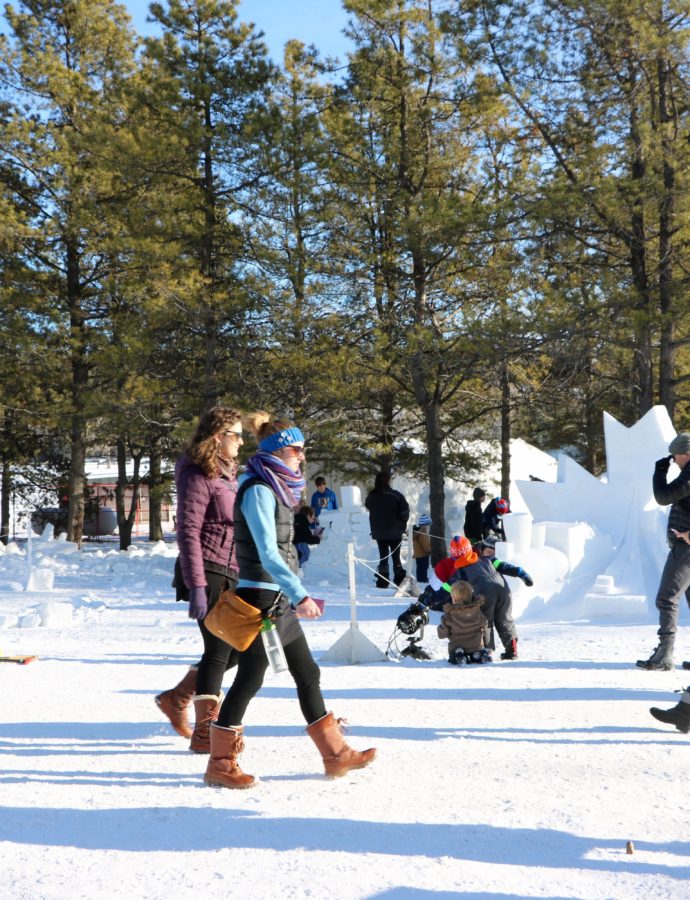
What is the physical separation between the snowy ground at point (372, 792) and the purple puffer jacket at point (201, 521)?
95 centimetres

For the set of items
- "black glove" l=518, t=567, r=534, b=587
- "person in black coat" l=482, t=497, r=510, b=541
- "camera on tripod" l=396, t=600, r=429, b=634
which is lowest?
"camera on tripod" l=396, t=600, r=429, b=634

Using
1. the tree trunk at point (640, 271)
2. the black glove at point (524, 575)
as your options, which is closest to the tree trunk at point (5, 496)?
the tree trunk at point (640, 271)

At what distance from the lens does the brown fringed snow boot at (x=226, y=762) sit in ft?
13.1

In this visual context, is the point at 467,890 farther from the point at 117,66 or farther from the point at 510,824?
the point at 117,66

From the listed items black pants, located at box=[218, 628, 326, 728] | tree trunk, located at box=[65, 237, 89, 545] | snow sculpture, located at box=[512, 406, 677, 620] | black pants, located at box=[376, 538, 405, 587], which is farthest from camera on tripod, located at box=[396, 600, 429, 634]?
tree trunk, located at box=[65, 237, 89, 545]

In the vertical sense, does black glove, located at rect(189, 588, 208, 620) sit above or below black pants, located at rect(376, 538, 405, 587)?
above

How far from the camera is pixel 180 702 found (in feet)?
15.8

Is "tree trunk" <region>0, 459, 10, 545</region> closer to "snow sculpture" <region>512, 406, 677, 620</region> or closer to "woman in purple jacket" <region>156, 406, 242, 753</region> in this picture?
"snow sculpture" <region>512, 406, 677, 620</region>

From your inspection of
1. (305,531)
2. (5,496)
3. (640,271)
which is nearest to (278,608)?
(305,531)

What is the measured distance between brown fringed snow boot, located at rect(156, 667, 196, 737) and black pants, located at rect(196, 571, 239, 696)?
8.7 inches

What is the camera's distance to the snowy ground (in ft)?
10.1

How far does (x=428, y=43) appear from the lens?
51.6ft

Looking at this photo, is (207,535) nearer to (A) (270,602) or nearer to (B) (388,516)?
(A) (270,602)

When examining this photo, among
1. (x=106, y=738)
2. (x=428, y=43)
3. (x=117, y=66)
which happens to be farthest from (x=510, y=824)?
(x=117, y=66)
